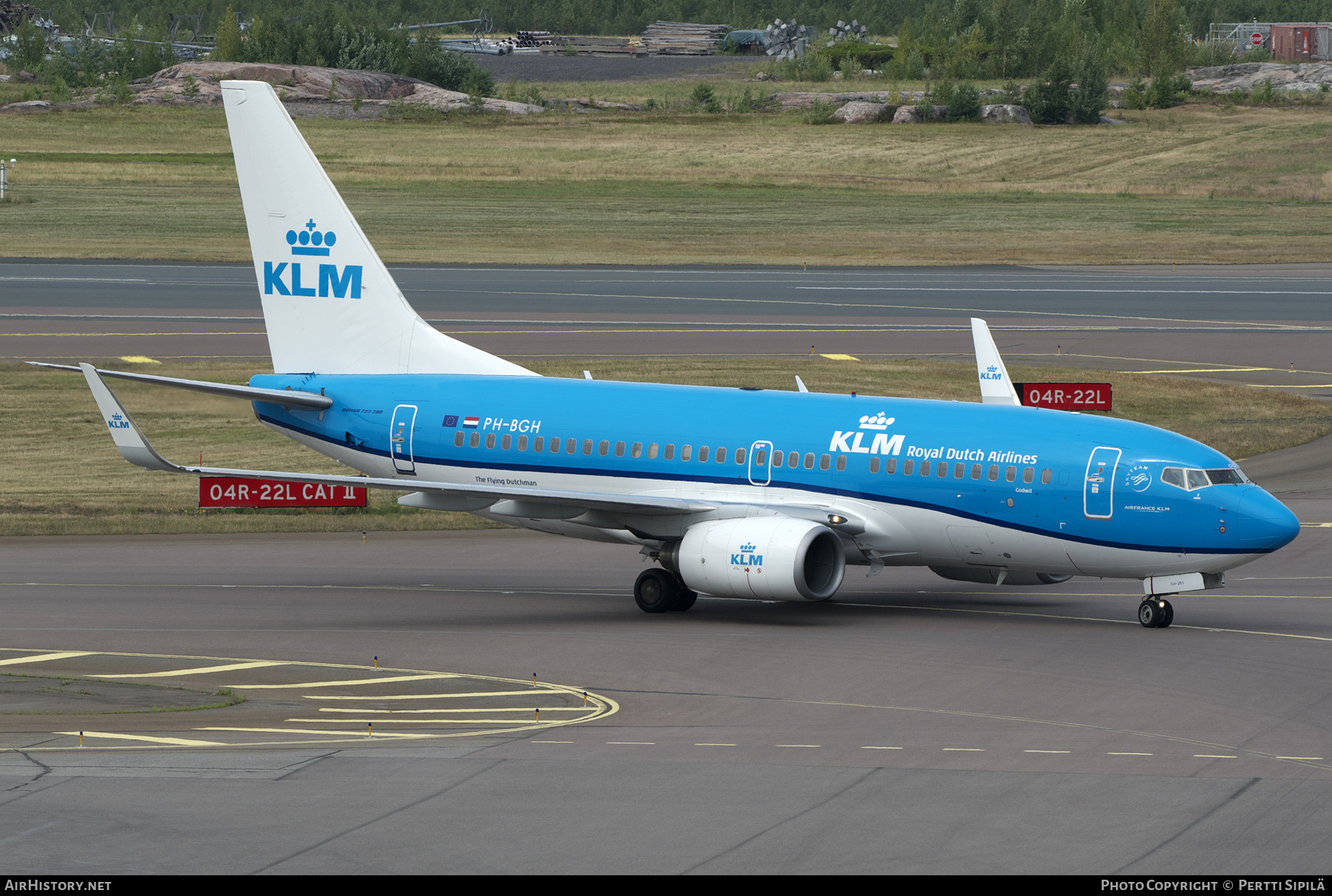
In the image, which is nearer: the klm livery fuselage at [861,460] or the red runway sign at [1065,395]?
the klm livery fuselage at [861,460]

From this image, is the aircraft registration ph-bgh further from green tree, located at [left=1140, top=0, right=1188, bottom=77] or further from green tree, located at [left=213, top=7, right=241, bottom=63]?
green tree, located at [left=1140, top=0, right=1188, bottom=77]

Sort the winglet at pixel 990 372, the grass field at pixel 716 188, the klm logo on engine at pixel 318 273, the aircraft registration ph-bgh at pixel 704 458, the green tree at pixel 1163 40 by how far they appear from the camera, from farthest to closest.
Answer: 1. the green tree at pixel 1163 40
2. the grass field at pixel 716 188
3. the klm logo on engine at pixel 318 273
4. the winglet at pixel 990 372
5. the aircraft registration ph-bgh at pixel 704 458

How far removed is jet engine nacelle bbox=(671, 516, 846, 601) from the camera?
33.9m

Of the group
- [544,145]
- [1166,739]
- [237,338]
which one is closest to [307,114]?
[544,145]

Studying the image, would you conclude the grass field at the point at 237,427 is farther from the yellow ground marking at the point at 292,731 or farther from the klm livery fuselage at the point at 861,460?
the yellow ground marking at the point at 292,731

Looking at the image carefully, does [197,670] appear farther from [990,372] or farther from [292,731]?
[990,372]

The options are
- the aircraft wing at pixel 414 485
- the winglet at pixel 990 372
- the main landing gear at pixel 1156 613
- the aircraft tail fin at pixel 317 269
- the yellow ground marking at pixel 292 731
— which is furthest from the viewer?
the aircraft tail fin at pixel 317 269

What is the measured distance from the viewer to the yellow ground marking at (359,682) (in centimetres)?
2933

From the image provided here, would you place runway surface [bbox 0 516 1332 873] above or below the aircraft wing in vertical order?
below

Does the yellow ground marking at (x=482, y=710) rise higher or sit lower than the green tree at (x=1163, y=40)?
lower

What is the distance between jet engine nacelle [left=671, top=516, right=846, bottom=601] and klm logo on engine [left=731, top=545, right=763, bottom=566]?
0.01 m

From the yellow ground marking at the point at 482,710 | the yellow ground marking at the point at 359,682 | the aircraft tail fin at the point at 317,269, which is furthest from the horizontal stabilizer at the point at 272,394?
the yellow ground marking at the point at 482,710

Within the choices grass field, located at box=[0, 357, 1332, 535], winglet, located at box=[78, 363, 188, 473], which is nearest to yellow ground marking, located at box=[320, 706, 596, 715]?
winglet, located at box=[78, 363, 188, 473]

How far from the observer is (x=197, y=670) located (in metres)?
30.6
